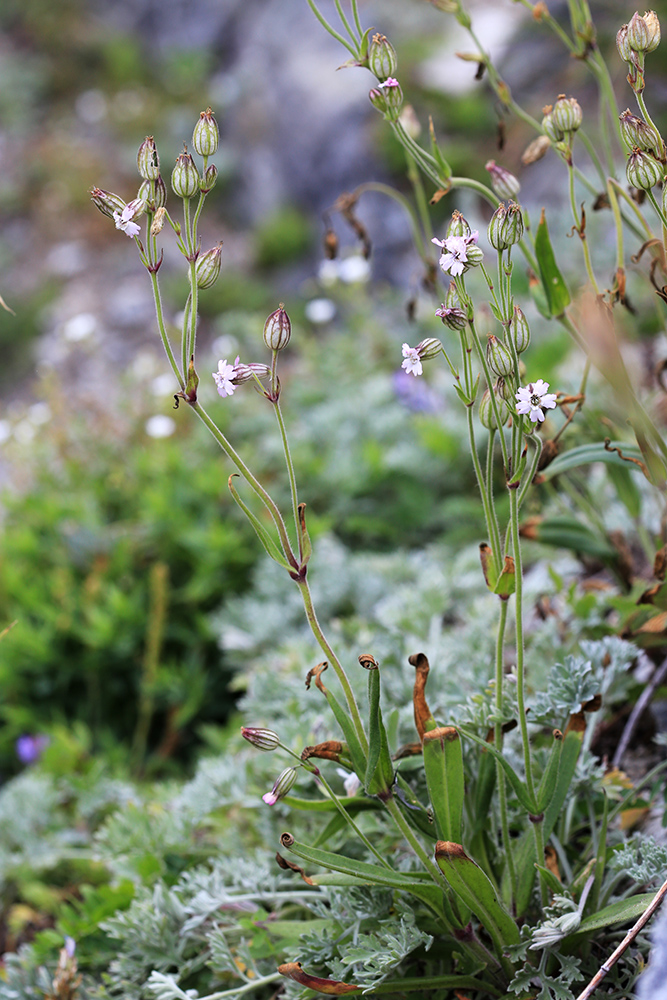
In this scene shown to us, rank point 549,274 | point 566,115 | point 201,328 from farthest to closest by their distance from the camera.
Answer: point 201,328 → point 549,274 → point 566,115

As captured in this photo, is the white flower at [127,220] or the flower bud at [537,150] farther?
the flower bud at [537,150]

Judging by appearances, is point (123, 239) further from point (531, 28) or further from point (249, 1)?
point (531, 28)

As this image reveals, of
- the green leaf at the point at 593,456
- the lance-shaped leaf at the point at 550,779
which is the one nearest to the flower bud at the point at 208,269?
the green leaf at the point at 593,456

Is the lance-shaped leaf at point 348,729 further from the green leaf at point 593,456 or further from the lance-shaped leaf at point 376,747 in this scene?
the green leaf at point 593,456

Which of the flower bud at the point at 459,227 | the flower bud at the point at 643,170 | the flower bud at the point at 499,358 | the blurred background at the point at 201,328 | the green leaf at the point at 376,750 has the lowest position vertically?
the green leaf at the point at 376,750

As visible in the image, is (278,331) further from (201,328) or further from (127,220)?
(201,328)

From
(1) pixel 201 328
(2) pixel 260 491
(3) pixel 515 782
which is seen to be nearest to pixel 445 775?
(3) pixel 515 782

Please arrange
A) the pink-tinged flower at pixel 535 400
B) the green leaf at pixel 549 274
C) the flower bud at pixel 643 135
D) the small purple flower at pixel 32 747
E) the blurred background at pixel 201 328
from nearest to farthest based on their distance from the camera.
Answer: the pink-tinged flower at pixel 535 400 < the flower bud at pixel 643 135 < the green leaf at pixel 549 274 < the small purple flower at pixel 32 747 < the blurred background at pixel 201 328

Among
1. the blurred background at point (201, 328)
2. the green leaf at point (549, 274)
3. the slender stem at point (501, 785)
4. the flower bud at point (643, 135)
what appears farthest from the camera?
the blurred background at point (201, 328)
